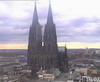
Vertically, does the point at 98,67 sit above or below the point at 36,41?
below

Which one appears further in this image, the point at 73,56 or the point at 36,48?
the point at 73,56

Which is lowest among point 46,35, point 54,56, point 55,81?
point 55,81

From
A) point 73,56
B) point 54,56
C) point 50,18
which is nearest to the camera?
point 50,18

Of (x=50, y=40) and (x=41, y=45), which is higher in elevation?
(x=50, y=40)

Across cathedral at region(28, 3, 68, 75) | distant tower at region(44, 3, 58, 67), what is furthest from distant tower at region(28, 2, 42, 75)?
distant tower at region(44, 3, 58, 67)

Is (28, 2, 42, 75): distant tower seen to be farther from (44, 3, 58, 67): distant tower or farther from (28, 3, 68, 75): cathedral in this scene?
(44, 3, 58, 67): distant tower

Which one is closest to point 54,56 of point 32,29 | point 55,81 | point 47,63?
point 47,63

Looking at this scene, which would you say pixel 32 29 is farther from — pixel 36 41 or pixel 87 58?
pixel 87 58

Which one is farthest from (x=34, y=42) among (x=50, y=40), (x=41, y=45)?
(x=50, y=40)

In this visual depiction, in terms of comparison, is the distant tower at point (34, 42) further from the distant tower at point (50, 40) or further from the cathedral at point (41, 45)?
the distant tower at point (50, 40)

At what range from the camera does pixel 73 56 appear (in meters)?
8.51

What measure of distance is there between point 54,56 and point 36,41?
672mm

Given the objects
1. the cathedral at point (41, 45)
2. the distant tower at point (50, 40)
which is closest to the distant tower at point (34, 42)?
the cathedral at point (41, 45)

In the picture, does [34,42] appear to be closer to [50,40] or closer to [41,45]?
[41,45]
